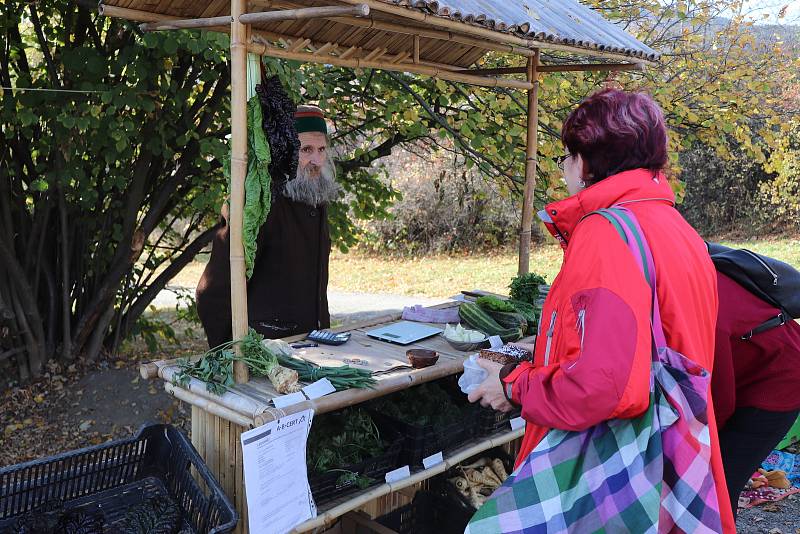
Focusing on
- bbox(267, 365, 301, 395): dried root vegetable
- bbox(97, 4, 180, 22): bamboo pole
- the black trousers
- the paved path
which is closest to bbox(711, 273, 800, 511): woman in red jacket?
the black trousers

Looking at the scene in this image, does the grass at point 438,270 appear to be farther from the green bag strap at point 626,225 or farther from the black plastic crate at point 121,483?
the green bag strap at point 626,225

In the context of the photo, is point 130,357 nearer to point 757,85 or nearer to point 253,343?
point 253,343

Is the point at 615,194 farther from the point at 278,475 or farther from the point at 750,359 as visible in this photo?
the point at 278,475

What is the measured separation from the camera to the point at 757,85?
5.84 metres

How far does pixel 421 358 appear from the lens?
2.63m

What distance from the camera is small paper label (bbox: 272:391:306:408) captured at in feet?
7.20

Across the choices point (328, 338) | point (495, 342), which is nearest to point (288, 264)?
point (328, 338)

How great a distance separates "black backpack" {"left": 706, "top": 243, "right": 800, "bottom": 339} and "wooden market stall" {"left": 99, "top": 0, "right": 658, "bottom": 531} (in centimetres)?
101

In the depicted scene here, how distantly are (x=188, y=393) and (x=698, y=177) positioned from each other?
15.4 m

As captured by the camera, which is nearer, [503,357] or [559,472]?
[559,472]

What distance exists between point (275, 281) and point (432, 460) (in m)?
1.06

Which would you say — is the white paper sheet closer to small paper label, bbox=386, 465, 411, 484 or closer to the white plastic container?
small paper label, bbox=386, 465, 411, 484

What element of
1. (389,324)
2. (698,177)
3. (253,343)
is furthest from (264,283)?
(698,177)

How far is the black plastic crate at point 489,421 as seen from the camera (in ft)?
9.86
